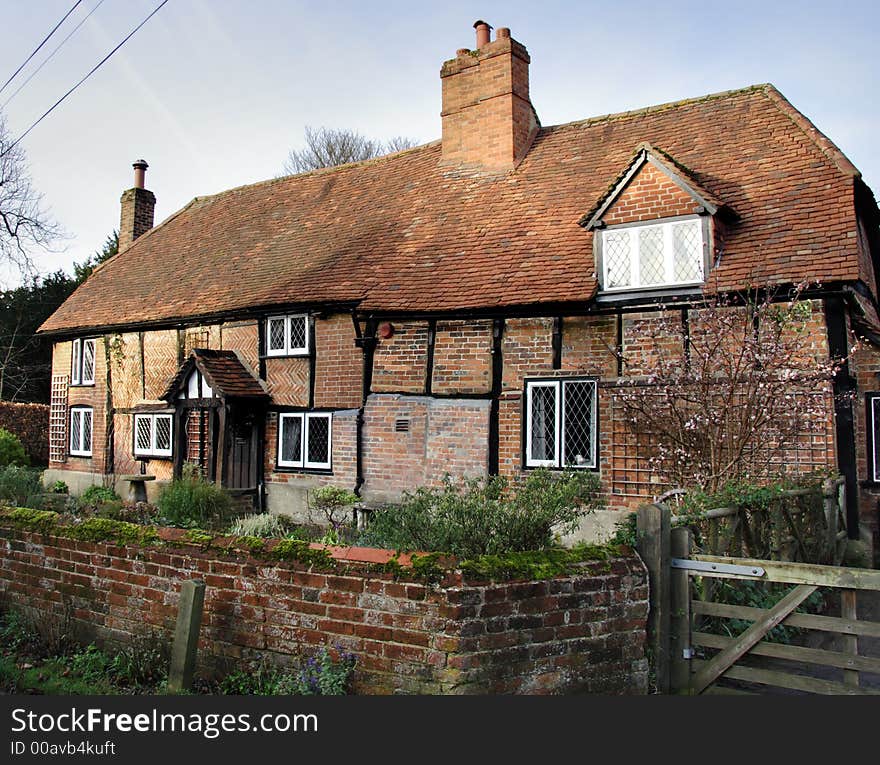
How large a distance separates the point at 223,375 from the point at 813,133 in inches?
460

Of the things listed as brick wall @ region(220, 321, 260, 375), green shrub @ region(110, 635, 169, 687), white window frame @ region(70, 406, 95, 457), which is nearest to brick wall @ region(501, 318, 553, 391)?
brick wall @ region(220, 321, 260, 375)

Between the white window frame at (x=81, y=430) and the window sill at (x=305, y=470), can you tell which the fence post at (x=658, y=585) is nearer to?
the window sill at (x=305, y=470)

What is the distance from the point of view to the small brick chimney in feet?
80.9

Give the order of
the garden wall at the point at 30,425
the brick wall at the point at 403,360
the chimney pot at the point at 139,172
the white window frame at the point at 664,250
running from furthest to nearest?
the garden wall at the point at 30,425
the chimney pot at the point at 139,172
the brick wall at the point at 403,360
the white window frame at the point at 664,250

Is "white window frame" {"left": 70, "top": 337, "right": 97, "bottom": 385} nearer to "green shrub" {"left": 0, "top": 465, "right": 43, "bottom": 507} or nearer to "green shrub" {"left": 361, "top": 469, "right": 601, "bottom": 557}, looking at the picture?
"green shrub" {"left": 0, "top": 465, "right": 43, "bottom": 507}

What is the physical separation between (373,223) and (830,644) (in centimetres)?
1228

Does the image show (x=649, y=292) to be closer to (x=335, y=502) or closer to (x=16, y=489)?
(x=335, y=502)

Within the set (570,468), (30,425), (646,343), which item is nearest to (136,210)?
(30,425)

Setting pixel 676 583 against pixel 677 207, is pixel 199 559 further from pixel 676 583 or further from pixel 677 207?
pixel 677 207

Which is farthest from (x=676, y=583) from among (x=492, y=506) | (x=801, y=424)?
(x=801, y=424)

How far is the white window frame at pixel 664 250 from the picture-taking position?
11.5 meters

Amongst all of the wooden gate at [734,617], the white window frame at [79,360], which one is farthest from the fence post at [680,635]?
the white window frame at [79,360]

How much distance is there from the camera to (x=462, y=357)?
1289 centimetres

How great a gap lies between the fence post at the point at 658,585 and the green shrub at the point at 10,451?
74.1 feet
